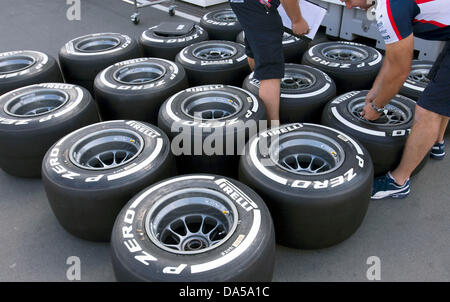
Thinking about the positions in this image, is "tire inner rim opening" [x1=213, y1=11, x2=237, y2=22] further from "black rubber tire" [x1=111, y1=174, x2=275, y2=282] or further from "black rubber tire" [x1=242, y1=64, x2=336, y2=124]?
"black rubber tire" [x1=111, y1=174, x2=275, y2=282]

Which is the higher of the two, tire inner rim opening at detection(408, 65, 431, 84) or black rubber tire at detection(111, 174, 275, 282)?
tire inner rim opening at detection(408, 65, 431, 84)

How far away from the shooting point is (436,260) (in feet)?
5.90

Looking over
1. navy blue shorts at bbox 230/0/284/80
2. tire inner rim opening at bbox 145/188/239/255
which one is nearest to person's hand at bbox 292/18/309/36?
navy blue shorts at bbox 230/0/284/80

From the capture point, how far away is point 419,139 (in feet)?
6.50

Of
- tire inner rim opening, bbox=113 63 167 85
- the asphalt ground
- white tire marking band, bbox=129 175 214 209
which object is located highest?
tire inner rim opening, bbox=113 63 167 85

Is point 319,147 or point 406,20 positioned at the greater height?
point 406,20

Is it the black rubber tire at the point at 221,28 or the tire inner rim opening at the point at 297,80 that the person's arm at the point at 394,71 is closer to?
the tire inner rim opening at the point at 297,80

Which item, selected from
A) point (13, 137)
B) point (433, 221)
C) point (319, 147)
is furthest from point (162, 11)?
point (433, 221)

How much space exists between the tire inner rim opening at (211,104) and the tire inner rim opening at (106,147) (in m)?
0.41

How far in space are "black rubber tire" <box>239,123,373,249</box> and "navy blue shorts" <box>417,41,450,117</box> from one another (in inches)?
16.8

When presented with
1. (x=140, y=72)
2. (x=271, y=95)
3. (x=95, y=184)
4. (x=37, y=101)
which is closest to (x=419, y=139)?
(x=271, y=95)

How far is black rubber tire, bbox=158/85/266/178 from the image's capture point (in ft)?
6.48
